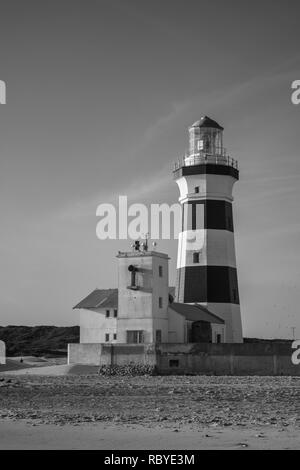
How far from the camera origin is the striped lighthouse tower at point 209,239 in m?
45.2

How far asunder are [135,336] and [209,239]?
701cm

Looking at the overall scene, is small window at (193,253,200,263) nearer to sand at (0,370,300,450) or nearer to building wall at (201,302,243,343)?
building wall at (201,302,243,343)

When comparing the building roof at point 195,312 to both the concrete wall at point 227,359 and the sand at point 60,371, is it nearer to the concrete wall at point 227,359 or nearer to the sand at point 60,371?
the concrete wall at point 227,359

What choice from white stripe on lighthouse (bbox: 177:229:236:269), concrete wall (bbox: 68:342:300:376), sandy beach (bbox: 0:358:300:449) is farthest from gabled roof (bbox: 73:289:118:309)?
sandy beach (bbox: 0:358:300:449)

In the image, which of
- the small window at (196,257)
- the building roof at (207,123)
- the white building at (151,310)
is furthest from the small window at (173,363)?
the building roof at (207,123)

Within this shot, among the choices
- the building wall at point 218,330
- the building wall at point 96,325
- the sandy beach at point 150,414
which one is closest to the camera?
the sandy beach at point 150,414

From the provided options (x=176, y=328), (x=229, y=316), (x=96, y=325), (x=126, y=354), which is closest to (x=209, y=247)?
(x=229, y=316)

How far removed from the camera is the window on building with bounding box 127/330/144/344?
137ft

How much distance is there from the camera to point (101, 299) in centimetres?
4841

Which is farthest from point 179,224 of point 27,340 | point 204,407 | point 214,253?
point 27,340

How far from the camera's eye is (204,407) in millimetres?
22141

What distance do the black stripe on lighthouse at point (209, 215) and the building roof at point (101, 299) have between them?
5906 mm

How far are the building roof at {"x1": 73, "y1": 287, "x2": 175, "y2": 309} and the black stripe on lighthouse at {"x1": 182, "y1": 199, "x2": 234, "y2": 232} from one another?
591 centimetres

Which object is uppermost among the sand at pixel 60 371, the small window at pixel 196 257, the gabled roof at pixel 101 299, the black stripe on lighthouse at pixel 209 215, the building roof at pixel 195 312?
the black stripe on lighthouse at pixel 209 215
